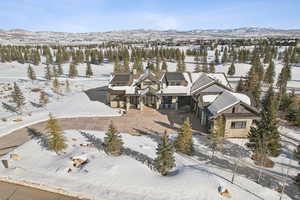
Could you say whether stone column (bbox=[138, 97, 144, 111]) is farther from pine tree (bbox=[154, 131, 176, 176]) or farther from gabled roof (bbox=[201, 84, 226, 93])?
pine tree (bbox=[154, 131, 176, 176])

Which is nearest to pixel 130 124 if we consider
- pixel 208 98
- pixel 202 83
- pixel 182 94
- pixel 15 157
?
pixel 182 94

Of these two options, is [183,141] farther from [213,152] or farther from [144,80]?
[144,80]

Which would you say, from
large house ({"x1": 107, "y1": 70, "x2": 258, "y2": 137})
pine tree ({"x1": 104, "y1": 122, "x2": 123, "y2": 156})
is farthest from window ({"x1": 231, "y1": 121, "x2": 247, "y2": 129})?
pine tree ({"x1": 104, "y1": 122, "x2": 123, "y2": 156})

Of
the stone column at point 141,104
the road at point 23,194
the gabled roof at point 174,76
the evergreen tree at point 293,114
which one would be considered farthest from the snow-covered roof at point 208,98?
the road at point 23,194

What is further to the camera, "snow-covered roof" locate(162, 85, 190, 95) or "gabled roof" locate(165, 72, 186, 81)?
"gabled roof" locate(165, 72, 186, 81)

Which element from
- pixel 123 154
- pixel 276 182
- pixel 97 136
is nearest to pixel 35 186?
pixel 123 154

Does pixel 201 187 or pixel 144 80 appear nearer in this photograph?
pixel 201 187
